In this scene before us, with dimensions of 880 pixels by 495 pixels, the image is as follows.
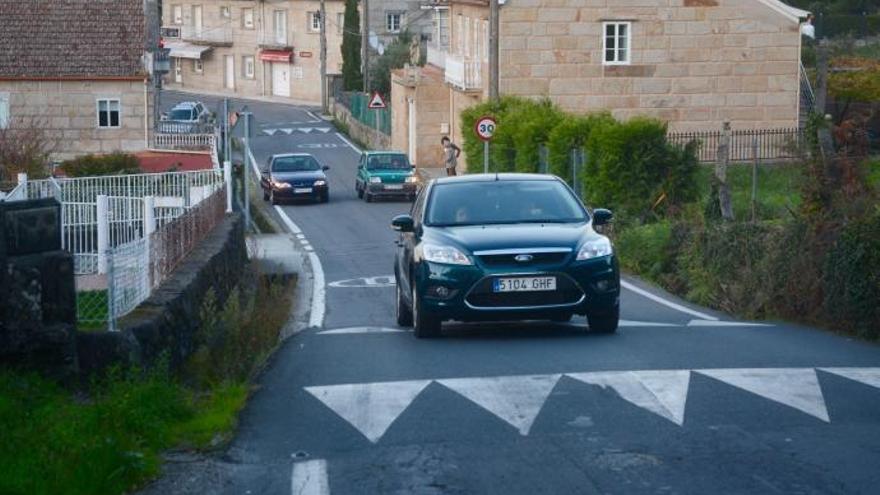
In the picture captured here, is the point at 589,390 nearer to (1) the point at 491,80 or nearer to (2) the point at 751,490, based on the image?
(2) the point at 751,490

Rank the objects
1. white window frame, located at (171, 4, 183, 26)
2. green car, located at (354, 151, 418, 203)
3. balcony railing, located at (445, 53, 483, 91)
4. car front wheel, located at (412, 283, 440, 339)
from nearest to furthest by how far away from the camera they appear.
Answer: car front wheel, located at (412, 283, 440, 339), green car, located at (354, 151, 418, 203), balcony railing, located at (445, 53, 483, 91), white window frame, located at (171, 4, 183, 26)

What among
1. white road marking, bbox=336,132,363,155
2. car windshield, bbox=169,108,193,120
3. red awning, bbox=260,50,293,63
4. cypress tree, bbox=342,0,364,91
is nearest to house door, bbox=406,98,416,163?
white road marking, bbox=336,132,363,155

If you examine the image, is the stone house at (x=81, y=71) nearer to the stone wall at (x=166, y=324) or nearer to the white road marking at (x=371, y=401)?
the stone wall at (x=166, y=324)

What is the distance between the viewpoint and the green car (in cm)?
4559

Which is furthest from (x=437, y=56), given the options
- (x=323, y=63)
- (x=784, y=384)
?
(x=784, y=384)

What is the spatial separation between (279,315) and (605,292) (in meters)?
5.36

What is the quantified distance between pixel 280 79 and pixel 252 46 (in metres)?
2.76

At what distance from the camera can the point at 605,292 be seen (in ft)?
44.4

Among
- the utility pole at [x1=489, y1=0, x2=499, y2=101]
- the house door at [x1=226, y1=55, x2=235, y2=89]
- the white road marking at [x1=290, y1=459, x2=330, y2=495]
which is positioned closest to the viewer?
the white road marking at [x1=290, y1=459, x2=330, y2=495]

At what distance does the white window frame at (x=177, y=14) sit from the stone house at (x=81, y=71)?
45.7 meters

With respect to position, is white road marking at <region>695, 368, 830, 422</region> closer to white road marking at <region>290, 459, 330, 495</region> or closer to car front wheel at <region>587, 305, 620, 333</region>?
car front wheel at <region>587, 305, 620, 333</region>

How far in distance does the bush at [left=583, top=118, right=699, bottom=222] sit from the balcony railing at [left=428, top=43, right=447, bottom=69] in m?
27.3

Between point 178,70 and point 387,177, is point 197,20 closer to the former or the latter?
point 178,70

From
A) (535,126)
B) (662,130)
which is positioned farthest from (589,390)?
(535,126)
